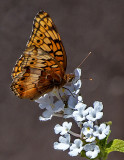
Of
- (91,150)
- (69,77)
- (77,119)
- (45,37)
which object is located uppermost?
(45,37)

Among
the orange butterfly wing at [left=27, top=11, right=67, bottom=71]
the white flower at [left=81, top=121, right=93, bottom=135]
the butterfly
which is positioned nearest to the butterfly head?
the butterfly

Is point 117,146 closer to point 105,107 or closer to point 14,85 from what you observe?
point 14,85

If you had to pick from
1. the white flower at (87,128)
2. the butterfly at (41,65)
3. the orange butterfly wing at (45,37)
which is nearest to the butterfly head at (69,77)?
the butterfly at (41,65)

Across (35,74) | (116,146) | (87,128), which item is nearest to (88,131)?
(87,128)

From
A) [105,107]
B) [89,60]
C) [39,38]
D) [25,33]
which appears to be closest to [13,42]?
[25,33]

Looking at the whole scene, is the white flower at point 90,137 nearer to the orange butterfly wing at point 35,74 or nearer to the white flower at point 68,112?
the white flower at point 68,112

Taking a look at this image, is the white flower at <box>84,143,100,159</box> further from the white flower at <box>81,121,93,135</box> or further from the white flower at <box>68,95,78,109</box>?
the white flower at <box>68,95,78,109</box>

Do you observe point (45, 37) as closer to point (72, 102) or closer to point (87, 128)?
point (72, 102)
